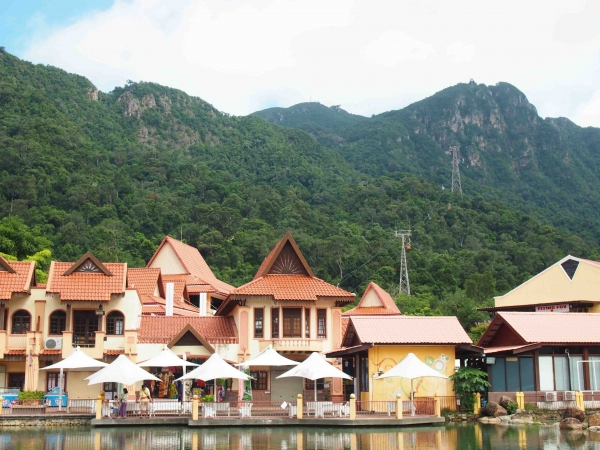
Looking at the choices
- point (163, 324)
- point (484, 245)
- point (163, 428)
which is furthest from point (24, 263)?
point (484, 245)

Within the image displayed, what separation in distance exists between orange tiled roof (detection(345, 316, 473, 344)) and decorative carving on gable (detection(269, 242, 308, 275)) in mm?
5258

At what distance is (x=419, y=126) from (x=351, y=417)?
167 meters

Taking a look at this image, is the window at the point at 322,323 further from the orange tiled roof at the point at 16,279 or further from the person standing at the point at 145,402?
the orange tiled roof at the point at 16,279

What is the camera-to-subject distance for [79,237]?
2761 inches

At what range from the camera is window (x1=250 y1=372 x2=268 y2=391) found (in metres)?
35.9

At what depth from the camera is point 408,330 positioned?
33.7m

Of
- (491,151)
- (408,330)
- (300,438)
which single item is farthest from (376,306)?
(491,151)

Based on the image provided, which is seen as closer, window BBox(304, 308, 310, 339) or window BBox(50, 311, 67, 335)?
window BBox(50, 311, 67, 335)

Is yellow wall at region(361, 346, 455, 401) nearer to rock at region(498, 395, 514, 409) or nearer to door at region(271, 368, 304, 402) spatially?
rock at region(498, 395, 514, 409)

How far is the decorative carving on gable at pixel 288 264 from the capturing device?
126 ft

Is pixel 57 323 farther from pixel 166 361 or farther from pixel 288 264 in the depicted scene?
pixel 288 264

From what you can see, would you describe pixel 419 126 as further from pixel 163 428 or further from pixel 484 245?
pixel 163 428

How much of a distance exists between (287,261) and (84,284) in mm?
9802

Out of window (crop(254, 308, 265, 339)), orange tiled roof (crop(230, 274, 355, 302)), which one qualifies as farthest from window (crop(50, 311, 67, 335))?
window (crop(254, 308, 265, 339))
